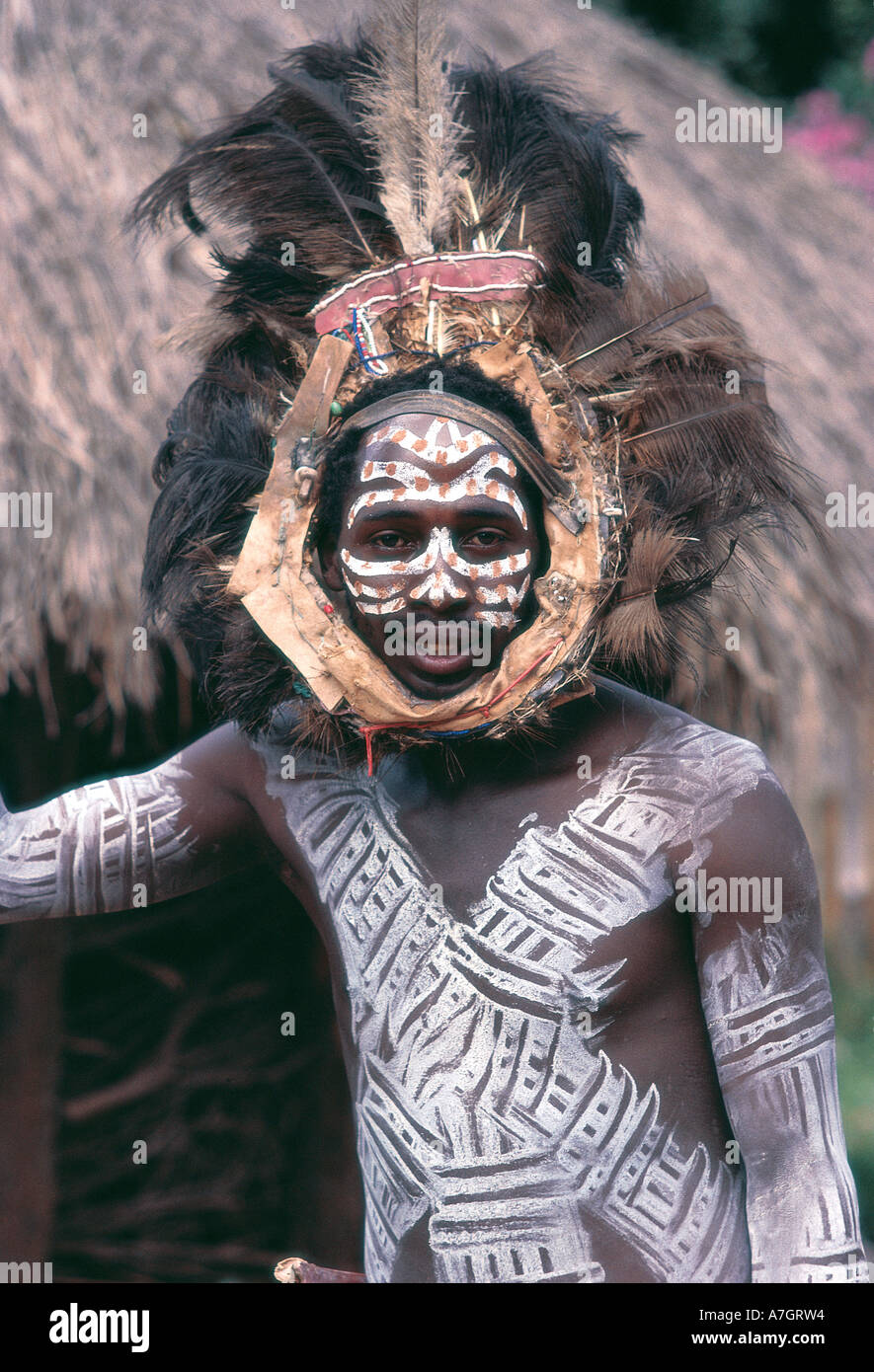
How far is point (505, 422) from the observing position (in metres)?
1.95

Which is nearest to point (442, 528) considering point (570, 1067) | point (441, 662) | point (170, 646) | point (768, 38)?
point (441, 662)

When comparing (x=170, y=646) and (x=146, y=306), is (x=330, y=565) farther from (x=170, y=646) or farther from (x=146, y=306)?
(x=146, y=306)

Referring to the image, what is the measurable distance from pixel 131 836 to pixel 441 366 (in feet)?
2.73

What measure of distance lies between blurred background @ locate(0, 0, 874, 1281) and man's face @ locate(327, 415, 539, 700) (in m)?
1.02

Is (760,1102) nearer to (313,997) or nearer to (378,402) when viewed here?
Answer: (378,402)

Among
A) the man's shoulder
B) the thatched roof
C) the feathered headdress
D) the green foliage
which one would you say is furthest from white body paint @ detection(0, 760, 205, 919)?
the green foliage

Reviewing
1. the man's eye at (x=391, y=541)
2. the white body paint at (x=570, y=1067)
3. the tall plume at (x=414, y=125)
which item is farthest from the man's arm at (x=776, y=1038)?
the tall plume at (x=414, y=125)

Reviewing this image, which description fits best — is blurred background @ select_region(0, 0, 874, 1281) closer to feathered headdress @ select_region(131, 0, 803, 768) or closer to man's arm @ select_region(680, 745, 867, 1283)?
feathered headdress @ select_region(131, 0, 803, 768)

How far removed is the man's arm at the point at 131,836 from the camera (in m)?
2.13

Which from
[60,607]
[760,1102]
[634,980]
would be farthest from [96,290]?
[760,1102]

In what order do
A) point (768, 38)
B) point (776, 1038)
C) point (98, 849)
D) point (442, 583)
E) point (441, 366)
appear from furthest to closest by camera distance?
point (768, 38), point (98, 849), point (441, 366), point (442, 583), point (776, 1038)

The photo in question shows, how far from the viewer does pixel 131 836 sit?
216 cm

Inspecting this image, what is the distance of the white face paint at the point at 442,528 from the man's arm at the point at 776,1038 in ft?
1.39

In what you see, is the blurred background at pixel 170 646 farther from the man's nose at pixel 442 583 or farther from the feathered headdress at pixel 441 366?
the man's nose at pixel 442 583
